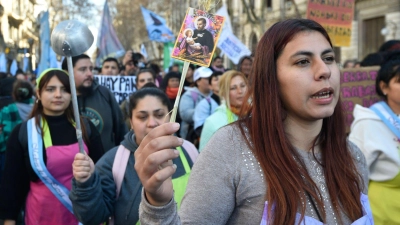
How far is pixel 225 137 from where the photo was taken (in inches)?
71.9

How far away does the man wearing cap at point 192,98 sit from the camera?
6.98 meters

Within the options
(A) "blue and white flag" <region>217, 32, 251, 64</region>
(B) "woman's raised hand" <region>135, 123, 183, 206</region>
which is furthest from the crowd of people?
(A) "blue and white flag" <region>217, 32, 251, 64</region>

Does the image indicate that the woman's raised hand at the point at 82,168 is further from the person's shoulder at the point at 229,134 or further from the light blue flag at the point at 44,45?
the light blue flag at the point at 44,45

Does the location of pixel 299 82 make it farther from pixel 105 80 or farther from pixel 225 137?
pixel 105 80

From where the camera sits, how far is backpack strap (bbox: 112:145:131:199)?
2979 millimetres

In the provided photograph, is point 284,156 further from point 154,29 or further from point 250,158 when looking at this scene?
point 154,29

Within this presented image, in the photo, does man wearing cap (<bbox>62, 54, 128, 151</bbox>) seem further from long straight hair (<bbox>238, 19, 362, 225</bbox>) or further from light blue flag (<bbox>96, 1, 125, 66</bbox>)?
light blue flag (<bbox>96, 1, 125, 66</bbox>)

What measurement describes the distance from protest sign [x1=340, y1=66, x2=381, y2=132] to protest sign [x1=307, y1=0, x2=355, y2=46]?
2883mm

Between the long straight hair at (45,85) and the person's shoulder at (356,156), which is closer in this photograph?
the person's shoulder at (356,156)

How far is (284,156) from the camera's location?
1814 millimetres

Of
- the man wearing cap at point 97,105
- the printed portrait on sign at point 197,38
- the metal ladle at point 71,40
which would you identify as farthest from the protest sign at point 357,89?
the printed portrait on sign at point 197,38

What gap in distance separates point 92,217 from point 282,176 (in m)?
1.47

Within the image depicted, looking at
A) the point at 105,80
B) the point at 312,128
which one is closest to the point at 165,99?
the point at 312,128

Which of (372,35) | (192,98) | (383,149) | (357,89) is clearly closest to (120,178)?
(383,149)
